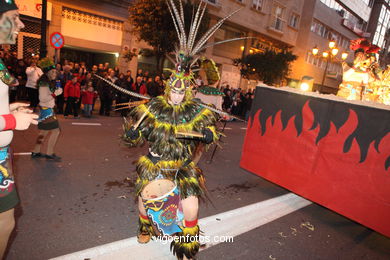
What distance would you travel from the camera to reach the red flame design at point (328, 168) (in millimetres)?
3588

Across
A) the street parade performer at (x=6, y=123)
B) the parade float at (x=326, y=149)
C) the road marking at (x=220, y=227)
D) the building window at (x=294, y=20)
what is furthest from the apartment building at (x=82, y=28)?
the building window at (x=294, y=20)

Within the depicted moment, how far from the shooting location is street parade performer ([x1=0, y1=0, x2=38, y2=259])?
1.85m

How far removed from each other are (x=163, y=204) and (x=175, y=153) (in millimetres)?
512

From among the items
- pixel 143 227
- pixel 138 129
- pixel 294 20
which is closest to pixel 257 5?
pixel 294 20

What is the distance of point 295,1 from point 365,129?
98.1 feet

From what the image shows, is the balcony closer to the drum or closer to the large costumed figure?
the large costumed figure

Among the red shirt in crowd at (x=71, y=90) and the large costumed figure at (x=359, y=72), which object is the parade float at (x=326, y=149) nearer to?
the large costumed figure at (x=359, y=72)

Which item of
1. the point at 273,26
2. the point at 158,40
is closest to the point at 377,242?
the point at 158,40

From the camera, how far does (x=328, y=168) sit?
4.06 meters

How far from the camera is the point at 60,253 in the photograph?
8.68ft

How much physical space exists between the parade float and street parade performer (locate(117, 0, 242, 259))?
2.28 m

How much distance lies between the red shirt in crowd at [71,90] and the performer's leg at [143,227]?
7779 millimetres

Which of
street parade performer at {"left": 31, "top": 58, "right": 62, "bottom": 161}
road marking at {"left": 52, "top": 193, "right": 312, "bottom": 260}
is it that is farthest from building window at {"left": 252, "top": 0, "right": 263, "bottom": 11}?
road marking at {"left": 52, "top": 193, "right": 312, "bottom": 260}

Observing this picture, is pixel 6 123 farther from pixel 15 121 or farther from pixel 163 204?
pixel 163 204
